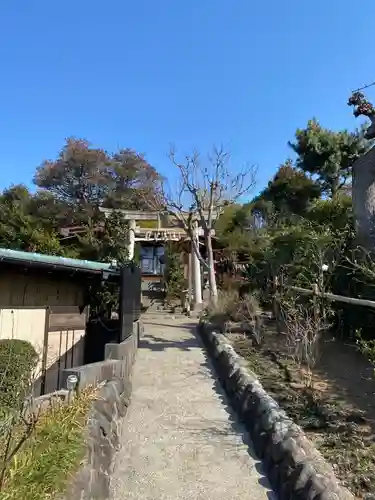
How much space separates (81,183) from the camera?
21469mm

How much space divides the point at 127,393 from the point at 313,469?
3443 mm

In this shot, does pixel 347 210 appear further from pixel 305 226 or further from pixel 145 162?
pixel 145 162

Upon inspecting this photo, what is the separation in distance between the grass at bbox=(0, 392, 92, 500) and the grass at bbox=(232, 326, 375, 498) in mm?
2180

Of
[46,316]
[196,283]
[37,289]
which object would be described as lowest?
[46,316]

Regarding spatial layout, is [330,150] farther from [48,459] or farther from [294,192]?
[48,459]

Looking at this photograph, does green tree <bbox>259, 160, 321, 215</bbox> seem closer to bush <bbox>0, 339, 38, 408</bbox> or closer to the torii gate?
the torii gate

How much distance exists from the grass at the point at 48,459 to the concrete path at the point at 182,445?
1.07 metres

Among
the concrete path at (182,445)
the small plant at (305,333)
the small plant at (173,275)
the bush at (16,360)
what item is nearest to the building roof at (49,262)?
the bush at (16,360)

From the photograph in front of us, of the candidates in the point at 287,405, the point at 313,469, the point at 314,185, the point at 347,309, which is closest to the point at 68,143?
the point at 314,185

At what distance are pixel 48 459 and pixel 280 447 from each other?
240 cm

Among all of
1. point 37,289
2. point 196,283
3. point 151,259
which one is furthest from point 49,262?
point 151,259

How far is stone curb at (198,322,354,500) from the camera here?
3.21 meters

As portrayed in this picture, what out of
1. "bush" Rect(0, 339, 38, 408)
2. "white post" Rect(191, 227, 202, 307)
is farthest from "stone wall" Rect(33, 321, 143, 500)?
"white post" Rect(191, 227, 202, 307)

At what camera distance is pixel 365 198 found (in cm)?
706
